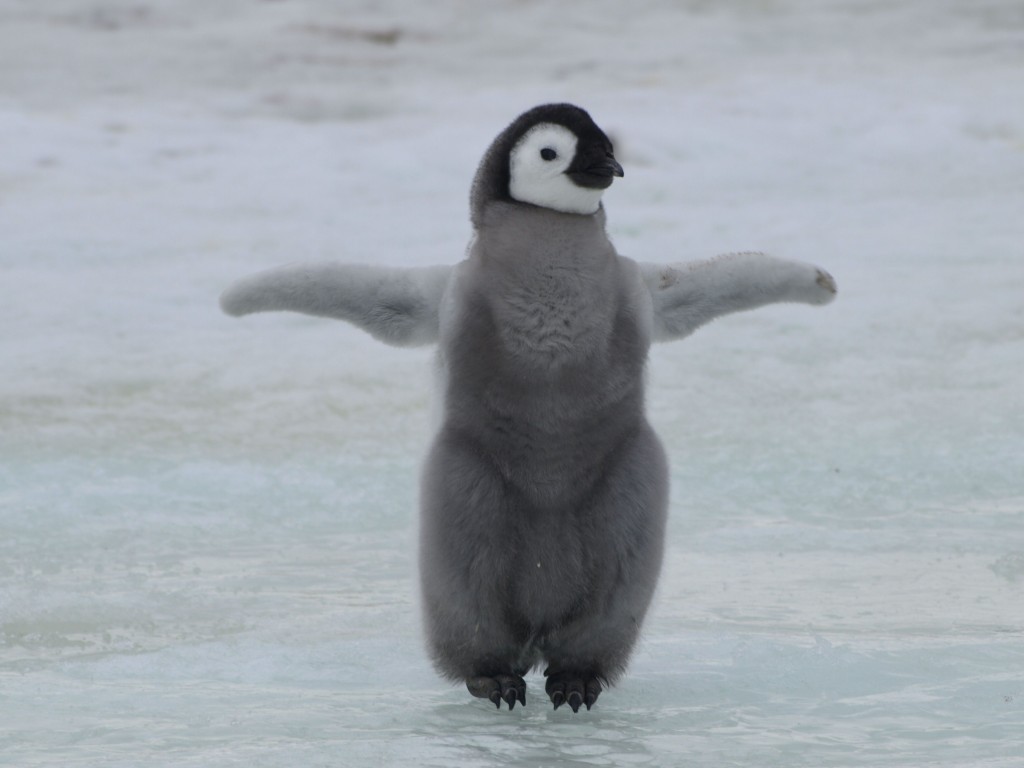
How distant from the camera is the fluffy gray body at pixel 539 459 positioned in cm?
290

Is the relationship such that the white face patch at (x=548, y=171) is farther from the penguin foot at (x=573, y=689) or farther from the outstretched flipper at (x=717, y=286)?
the penguin foot at (x=573, y=689)

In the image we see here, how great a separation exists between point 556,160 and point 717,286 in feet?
1.52

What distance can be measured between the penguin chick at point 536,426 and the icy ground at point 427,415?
14cm

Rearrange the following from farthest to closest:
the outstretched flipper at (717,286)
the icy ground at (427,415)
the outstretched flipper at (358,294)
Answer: the outstretched flipper at (717,286) → the outstretched flipper at (358,294) → the icy ground at (427,415)

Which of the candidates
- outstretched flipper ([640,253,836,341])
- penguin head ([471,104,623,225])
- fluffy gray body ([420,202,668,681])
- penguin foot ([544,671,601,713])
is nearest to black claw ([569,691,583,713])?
penguin foot ([544,671,601,713])

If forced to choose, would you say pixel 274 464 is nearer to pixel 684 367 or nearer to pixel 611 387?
pixel 684 367

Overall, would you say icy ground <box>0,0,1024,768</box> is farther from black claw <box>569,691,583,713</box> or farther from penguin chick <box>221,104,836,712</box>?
penguin chick <box>221,104,836,712</box>

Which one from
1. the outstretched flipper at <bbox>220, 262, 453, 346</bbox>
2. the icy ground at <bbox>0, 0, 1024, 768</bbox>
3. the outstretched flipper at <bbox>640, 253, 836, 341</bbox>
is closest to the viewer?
the icy ground at <bbox>0, 0, 1024, 768</bbox>

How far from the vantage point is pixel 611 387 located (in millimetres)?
2939

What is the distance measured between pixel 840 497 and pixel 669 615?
3.80 feet

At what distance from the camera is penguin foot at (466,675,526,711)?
9.64 ft

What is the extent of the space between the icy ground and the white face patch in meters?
0.42

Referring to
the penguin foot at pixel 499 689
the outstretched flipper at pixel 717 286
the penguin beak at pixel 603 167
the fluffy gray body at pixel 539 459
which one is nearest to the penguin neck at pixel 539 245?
the fluffy gray body at pixel 539 459

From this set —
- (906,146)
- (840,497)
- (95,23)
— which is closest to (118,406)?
(840,497)
